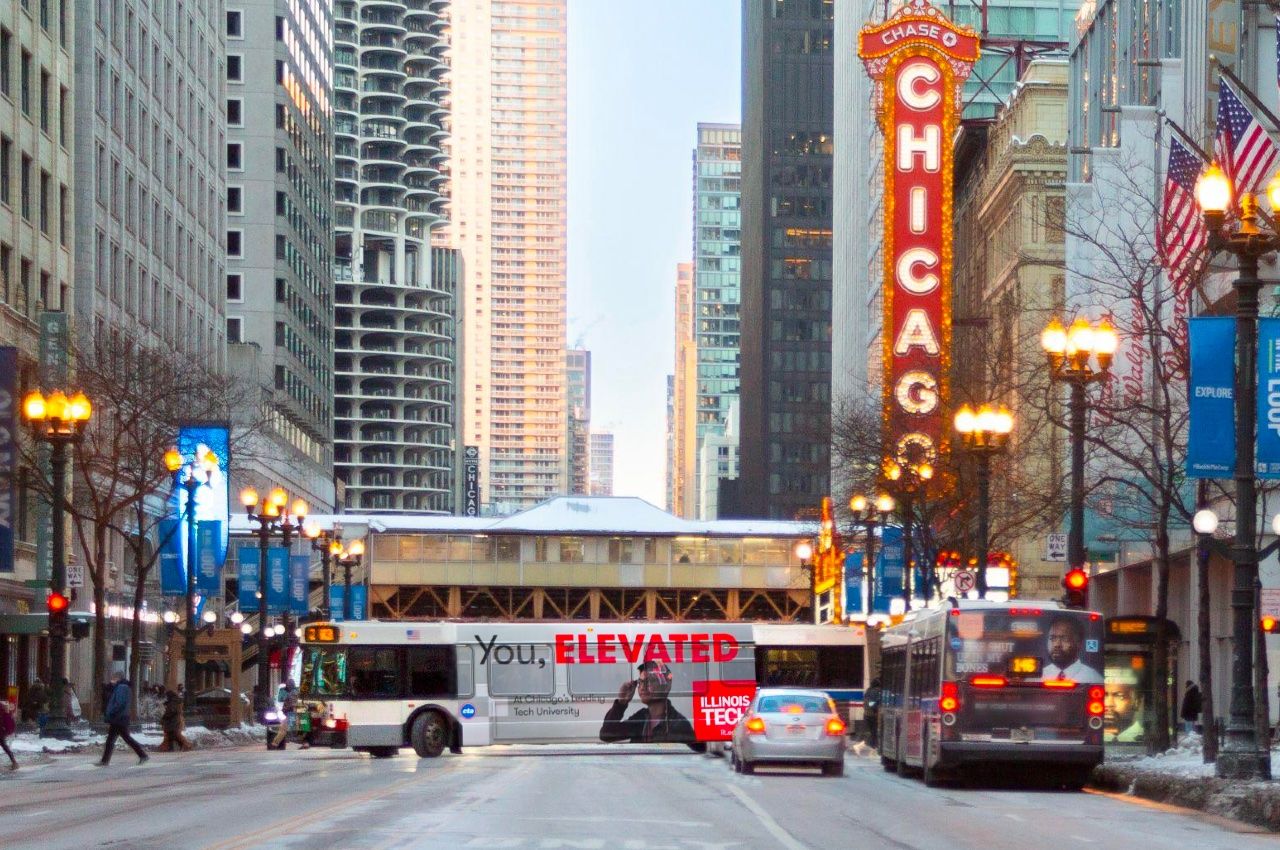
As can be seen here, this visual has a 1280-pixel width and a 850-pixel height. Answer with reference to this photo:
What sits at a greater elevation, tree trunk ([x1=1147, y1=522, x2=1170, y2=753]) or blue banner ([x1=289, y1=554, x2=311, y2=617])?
blue banner ([x1=289, y1=554, x2=311, y2=617])

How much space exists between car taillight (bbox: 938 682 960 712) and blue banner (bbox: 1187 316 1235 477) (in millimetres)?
5167

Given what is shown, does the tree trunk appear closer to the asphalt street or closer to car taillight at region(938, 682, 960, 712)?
the asphalt street

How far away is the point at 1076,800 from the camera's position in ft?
94.1

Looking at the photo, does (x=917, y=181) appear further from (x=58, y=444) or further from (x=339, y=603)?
(x=58, y=444)

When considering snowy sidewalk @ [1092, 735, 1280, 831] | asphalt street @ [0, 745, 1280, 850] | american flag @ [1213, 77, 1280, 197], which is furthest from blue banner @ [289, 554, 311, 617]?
american flag @ [1213, 77, 1280, 197]

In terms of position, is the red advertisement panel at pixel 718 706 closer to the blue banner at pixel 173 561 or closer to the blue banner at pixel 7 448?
the blue banner at pixel 7 448

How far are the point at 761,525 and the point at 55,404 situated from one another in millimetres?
88407

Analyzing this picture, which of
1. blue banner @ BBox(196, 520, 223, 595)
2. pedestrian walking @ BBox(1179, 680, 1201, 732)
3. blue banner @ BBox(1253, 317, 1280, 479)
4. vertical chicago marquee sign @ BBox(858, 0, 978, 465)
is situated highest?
vertical chicago marquee sign @ BBox(858, 0, 978, 465)

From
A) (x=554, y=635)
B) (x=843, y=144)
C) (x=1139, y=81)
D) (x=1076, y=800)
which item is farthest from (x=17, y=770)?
(x=843, y=144)

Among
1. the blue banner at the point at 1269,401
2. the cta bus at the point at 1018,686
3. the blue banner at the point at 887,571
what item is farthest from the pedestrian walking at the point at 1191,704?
the blue banner at the point at 1269,401

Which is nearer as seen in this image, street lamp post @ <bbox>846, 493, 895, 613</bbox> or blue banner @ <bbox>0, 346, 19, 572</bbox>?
blue banner @ <bbox>0, 346, 19, 572</bbox>

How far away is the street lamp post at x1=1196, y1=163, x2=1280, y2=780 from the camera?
26750 millimetres

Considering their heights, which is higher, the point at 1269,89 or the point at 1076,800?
the point at 1269,89

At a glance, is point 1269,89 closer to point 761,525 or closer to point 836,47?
point 761,525
